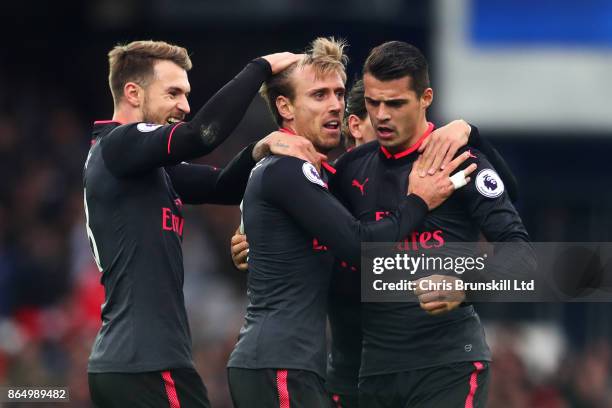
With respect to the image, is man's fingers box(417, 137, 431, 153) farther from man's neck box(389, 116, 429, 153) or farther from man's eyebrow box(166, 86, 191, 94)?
man's eyebrow box(166, 86, 191, 94)

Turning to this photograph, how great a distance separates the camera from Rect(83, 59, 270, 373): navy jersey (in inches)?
246

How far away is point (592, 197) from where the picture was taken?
16281 millimetres

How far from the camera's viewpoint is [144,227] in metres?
6.41

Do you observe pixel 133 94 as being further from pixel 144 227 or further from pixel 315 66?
pixel 315 66

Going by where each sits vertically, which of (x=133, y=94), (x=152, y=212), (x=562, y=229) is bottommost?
(x=562, y=229)

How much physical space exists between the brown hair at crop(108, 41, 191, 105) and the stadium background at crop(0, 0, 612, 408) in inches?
162

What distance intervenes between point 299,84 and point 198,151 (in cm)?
62

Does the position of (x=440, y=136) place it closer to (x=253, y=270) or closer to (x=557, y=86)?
(x=253, y=270)

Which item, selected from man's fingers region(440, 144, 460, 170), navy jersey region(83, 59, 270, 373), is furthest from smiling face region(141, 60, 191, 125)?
man's fingers region(440, 144, 460, 170)

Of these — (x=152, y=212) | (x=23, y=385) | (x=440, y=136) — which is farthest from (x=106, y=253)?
(x=23, y=385)

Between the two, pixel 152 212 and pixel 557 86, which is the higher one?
pixel 152 212

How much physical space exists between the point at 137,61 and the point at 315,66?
2.87 ft

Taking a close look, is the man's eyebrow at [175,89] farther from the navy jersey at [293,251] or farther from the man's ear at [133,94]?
the navy jersey at [293,251]

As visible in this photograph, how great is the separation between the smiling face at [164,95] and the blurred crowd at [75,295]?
4.07m
